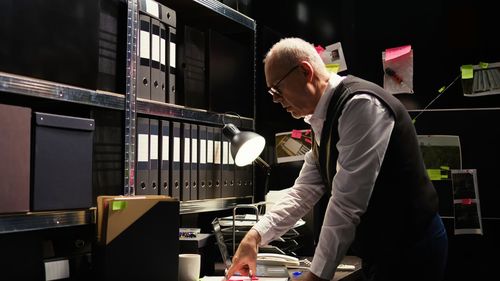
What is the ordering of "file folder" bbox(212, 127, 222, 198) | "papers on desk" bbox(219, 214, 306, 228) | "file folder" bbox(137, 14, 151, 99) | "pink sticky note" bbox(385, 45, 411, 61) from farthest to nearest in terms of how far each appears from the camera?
"pink sticky note" bbox(385, 45, 411, 61) < "file folder" bbox(212, 127, 222, 198) < "papers on desk" bbox(219, 214, 306, 228) < "file folder" bbox(137, 14, 151, 99)

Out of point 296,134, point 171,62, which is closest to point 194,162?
point 171,62

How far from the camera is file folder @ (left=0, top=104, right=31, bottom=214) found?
1490mm

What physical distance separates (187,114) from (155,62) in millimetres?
291

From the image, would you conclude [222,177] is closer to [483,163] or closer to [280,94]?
[280,94]

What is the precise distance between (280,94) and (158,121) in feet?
1.98

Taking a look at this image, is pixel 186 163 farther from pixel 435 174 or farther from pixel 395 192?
pixel 435 174

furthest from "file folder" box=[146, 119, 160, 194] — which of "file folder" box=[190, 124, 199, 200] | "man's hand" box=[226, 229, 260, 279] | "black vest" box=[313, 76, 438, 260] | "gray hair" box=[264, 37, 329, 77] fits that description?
"black vest" box=[313, 76, 438, 260]

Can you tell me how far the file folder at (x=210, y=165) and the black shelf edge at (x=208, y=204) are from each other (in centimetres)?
4

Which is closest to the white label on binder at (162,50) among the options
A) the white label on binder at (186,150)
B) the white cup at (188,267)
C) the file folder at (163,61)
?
the file folder at (163,61)

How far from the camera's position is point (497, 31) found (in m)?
2.78

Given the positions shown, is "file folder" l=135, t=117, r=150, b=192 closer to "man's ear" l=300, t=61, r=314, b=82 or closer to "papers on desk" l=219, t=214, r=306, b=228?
"papers on desk" l=219, t=214, r=306, b=228

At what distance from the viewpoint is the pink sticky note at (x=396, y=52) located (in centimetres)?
291

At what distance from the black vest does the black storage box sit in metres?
0.79

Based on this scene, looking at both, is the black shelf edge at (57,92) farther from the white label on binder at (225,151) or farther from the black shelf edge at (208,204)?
the white label on binder at (225,151)
